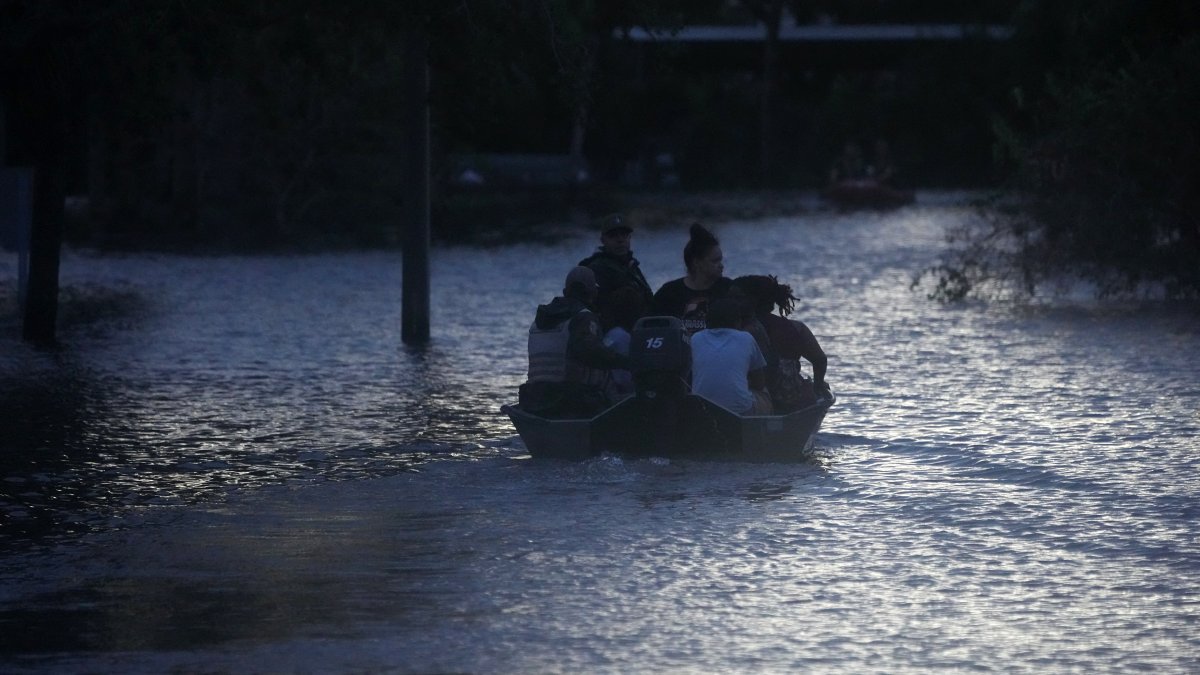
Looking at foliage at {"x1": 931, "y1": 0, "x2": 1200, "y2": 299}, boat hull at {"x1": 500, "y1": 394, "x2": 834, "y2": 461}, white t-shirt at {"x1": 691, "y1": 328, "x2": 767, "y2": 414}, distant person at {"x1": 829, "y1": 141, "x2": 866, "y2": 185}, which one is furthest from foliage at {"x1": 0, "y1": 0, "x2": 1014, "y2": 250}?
boat hull at {"x1": 500, "y1": 394, "x2": 834, "y2": 461}

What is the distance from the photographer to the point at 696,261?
522 inches


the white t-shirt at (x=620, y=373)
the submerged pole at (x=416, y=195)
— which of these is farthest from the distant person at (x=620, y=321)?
the submerged pole at (x=416, y=195)

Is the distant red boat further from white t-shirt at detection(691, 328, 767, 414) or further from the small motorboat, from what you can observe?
the small motorboat

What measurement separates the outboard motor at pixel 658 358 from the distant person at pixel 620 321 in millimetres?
A: 511

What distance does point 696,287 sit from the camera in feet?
44.1

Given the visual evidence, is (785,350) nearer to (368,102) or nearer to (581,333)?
(581,333)

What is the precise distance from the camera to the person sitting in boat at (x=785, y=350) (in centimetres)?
1280

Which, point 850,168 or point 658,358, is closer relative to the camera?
point 658,358

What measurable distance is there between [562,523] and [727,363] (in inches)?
86.4

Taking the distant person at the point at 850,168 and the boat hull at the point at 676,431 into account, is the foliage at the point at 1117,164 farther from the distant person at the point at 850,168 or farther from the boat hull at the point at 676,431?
the distant person at the point at 850,168

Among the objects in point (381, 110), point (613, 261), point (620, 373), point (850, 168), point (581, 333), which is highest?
point (381, 110)

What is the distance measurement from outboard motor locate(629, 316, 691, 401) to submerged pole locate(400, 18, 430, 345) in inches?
338

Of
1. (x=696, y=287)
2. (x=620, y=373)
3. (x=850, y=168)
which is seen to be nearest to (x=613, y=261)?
(x=696, y=287)

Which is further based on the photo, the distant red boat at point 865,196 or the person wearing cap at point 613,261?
the distant red boat at point 865,196
